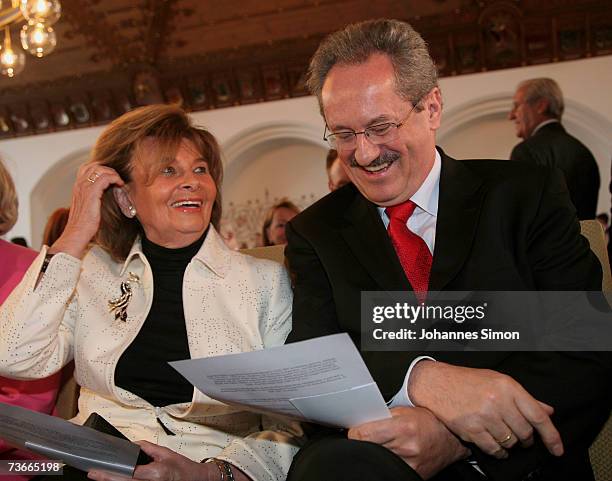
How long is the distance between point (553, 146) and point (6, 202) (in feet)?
13.2

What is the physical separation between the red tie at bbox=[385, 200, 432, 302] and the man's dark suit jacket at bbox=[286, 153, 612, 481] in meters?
0.05

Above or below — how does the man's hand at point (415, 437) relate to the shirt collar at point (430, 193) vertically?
below

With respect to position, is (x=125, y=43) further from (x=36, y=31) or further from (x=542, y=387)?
(x=542, y=387)

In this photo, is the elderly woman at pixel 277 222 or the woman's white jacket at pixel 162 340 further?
the elderly woman at pixel 277 222

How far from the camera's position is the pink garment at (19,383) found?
9.39ft

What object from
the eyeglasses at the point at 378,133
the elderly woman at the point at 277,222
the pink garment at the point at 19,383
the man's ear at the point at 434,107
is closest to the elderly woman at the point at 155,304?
the pink garment at the point at 19,383

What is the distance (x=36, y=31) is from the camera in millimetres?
4945

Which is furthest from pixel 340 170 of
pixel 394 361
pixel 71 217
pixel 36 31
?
pixel 394 361

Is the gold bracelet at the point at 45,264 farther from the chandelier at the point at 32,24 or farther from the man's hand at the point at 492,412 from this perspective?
the chandelier at the point at 32,24

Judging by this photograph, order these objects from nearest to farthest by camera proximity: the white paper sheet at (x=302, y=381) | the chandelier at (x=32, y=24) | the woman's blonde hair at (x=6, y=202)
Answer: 1. the white paper sheet at (x=302, y=381)
2. the woman's blonde hair at (x=6, y=202)
3. the chandelier at (x=32, y=24)

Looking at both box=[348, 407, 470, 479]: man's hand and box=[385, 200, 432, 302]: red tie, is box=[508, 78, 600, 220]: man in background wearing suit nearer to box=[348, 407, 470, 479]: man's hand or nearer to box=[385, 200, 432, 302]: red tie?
box=[385, 200, 432, 302]: red tie

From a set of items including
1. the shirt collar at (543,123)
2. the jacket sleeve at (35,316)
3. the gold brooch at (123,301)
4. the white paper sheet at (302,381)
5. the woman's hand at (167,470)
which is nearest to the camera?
the white paper sheet at (302,381)

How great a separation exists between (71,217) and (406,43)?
4.34ft

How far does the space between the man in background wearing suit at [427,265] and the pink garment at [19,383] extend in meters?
1.07
